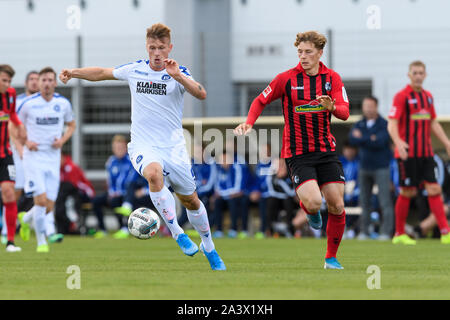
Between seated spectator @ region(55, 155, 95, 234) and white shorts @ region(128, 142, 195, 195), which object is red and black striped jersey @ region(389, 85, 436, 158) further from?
seated spectator @ region(55, 155, 95, 234)

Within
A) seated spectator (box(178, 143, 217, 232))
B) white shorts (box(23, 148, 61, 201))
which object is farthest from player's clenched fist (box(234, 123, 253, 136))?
seated spectator (box(178, 143, 217, 232))

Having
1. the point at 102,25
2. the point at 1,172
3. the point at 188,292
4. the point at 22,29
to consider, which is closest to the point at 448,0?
the point at 102,25

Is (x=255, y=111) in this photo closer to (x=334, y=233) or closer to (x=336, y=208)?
(x=336, y=208)

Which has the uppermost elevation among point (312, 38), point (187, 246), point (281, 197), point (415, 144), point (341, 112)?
point (312, 38)

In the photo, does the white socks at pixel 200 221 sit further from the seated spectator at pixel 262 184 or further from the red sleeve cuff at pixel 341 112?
the seated spectator at pixel 262 184

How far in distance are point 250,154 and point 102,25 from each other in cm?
542

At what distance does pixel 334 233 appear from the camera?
25.3 ft

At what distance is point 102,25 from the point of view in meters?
21.2

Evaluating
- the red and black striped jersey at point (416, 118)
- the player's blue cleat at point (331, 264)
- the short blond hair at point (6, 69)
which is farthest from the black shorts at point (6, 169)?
the red and black striped jersey at point (416, 118)

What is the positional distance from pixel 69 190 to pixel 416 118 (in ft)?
24.1

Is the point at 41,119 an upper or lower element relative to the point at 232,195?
upper

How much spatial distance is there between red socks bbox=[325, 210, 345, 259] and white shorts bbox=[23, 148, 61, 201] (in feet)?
17.0

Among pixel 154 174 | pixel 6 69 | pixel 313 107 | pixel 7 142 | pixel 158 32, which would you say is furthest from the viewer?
pixel 7 142

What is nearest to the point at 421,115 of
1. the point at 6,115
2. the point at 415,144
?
the point at 415,144
